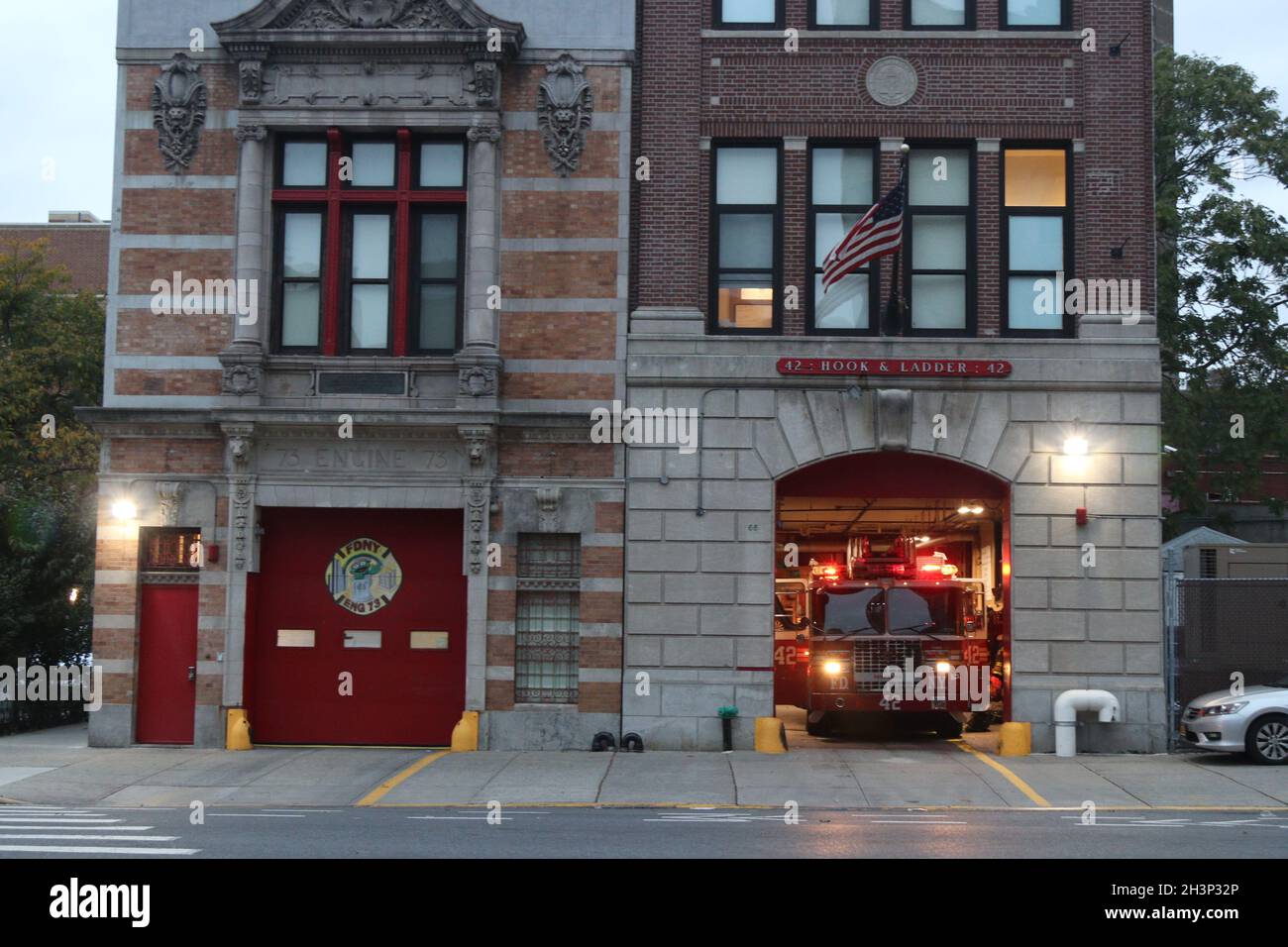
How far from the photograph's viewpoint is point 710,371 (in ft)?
69.7

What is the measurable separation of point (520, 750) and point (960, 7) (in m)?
12.9

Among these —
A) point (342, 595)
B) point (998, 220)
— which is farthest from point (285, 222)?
A: point (998, 220)

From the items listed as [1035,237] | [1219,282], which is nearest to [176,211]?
[1035,237]

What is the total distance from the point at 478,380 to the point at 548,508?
2.12m

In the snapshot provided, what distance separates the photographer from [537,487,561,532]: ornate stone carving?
2111cm

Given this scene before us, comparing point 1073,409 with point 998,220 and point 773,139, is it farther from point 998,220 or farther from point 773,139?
point 773,139

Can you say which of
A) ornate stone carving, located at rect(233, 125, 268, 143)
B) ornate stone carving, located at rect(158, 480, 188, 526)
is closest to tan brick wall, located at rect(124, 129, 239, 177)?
ornate stone carving, located at rect(233, 125, 268, 143)

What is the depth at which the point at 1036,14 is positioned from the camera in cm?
2186

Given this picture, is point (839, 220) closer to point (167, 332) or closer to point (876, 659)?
point (876, 659)

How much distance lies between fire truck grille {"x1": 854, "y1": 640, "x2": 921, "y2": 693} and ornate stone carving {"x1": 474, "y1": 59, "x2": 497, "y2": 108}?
9.82 meters

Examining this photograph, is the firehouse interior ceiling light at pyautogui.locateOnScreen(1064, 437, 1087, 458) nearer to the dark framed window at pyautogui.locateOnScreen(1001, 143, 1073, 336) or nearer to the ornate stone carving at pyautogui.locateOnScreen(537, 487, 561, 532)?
the dark framed window at pyautogui.locateOnScreen(1001, 143, 1073, 336)

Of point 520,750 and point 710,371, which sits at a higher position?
point 710,371

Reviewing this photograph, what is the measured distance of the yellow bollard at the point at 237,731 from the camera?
20891 mm

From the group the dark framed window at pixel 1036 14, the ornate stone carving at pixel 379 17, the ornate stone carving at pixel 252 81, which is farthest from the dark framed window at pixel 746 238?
the ornate stone carving at pixel 252 81
